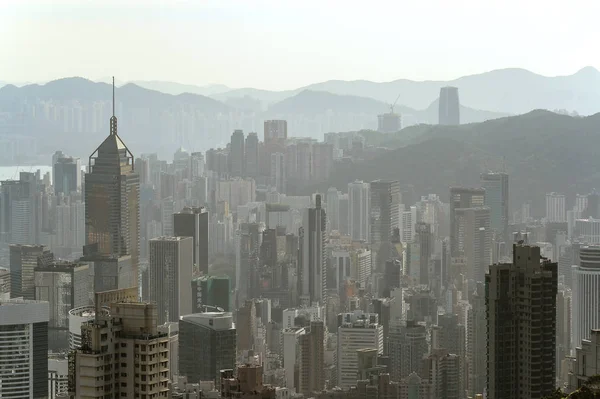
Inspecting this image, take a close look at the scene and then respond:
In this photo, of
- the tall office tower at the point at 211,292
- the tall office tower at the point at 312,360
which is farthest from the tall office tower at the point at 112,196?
the tall office tower at the point at 312,360

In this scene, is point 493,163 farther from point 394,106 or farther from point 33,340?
point 33,340

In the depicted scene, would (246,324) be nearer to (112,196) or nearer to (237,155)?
(112,196)

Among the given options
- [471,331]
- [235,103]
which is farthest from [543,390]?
[235,103]

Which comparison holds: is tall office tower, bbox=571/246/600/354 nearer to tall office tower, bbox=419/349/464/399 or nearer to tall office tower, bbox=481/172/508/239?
tall office tower, bbox=419/349/464/399

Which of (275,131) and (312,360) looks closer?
(312,360)

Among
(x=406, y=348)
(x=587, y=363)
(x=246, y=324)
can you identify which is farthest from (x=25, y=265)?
Answer: (x=587, y=363)

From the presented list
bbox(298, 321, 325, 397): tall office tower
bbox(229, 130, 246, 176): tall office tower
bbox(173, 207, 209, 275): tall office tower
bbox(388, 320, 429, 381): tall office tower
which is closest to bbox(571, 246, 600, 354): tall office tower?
bbox(388, 320, 429, 381): tall office tower
